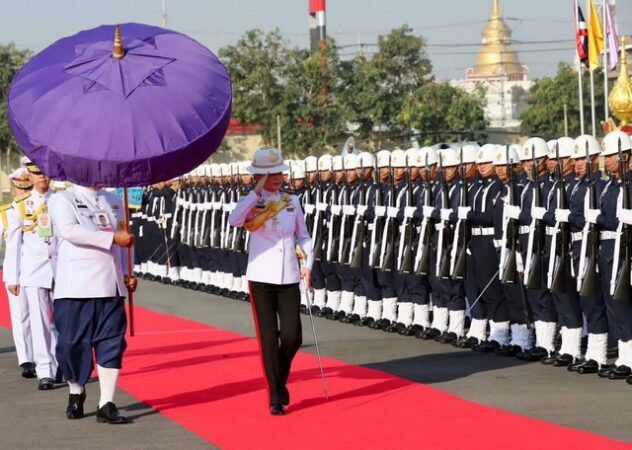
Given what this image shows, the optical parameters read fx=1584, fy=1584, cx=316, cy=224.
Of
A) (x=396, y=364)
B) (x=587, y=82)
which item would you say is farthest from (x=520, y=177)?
(x=587, y=82)

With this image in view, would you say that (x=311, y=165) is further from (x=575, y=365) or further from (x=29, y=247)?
(x=575, y=365)

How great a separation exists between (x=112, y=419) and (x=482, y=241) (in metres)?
5.19

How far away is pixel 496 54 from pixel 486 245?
154802 mm

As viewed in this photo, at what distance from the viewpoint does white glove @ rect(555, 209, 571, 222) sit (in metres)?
12.4

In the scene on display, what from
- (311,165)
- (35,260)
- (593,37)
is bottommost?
(35,260)

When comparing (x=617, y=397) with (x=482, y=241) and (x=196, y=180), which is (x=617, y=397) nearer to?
(x=482, y=241)

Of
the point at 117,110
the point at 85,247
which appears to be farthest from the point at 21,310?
the point at 117,110

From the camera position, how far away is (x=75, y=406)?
10.4 metres

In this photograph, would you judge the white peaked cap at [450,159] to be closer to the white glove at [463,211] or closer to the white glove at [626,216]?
the white glove at [463,211]

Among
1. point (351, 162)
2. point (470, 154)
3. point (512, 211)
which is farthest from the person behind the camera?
point (351, 162)

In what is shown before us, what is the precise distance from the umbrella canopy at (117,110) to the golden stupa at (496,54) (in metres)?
150

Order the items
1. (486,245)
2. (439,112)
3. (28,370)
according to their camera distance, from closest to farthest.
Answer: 1. (28,370)
2. (486,245)
3. (439,112)

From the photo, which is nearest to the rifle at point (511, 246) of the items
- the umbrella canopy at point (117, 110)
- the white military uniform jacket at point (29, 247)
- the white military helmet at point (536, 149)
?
the white military helmet at point (536, 149)

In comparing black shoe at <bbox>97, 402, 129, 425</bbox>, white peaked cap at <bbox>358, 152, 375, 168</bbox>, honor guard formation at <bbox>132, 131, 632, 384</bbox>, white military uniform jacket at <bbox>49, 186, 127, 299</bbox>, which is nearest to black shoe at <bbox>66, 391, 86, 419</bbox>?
black shoe at <bbox>97, 402, 129, 425</bbox>
